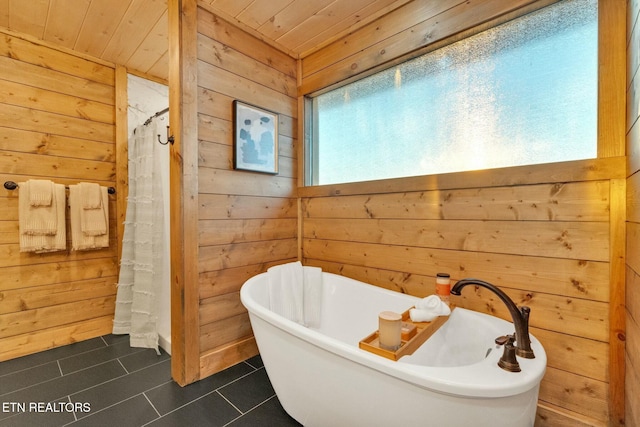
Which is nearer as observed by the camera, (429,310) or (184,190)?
(429,310)

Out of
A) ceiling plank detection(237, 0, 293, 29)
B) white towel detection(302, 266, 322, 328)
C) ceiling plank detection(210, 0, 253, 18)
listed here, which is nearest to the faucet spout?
white towel detection(302, 266, 322, 328)

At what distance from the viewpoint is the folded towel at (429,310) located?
119 centimetres

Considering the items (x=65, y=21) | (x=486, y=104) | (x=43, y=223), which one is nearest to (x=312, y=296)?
(x=486, y=104)

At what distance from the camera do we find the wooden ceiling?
5.90 feet

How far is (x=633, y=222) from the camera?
1.01m

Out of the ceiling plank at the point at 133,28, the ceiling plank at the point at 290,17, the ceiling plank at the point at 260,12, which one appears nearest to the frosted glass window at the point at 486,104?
the ceiling plank at the point at 290,17

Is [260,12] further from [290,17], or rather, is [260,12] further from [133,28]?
[133,28]

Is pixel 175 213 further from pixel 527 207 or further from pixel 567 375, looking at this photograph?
pixel 567 375

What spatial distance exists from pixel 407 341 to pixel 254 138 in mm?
1623

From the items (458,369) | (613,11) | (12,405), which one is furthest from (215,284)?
(613,11)

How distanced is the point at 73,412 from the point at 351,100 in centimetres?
247

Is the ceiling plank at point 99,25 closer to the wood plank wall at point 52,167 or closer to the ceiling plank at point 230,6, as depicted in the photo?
the wood plank wall at point 52,167

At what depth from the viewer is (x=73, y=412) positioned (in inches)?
56.3

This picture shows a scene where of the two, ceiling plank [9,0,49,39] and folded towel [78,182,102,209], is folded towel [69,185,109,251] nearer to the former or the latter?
folded towel [78,182,102,209]
